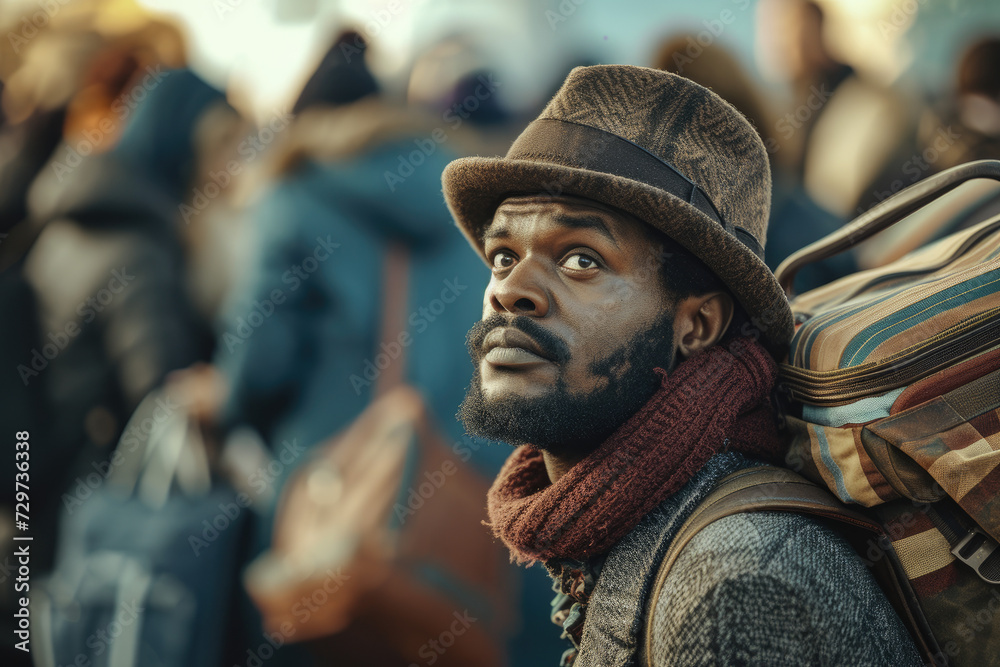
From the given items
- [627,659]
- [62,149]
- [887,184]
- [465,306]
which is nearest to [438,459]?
[465,306]

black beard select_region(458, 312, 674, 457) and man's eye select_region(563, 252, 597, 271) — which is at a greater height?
man's eye select_region(563, 252, 597, 271)

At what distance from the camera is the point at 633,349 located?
159cm

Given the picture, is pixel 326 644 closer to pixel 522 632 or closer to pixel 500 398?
pixel 522 632

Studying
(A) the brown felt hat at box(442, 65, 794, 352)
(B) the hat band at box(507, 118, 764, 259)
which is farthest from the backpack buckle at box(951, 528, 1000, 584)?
(B) the hat band at box(507, 118, 764, 259)

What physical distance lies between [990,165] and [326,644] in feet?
11.5

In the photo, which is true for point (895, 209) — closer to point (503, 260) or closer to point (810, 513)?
point (810, 513)

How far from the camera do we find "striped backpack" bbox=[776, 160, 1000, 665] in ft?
4.06

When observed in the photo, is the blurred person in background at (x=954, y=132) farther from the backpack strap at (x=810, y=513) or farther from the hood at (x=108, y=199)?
the hood at (x=108, y=199)

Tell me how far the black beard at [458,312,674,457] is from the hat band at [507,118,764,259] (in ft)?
0.98

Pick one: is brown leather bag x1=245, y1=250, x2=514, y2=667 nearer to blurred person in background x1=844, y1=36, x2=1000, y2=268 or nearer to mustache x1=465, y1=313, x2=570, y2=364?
mustache x1=465, y1=313, x2=570, y2=364

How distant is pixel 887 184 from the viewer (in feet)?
13.1

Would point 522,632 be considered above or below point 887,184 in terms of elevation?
below

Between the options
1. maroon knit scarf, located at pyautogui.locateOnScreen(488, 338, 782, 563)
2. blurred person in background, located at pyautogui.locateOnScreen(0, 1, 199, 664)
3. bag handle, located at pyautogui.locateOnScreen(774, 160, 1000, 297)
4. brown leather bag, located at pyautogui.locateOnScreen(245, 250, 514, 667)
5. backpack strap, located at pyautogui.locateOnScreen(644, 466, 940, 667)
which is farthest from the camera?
blurred person in background, located at pyautogui.locateOnScreen(0, 1, 199, 664)

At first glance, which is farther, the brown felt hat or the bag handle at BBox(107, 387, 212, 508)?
the bag handle at BBox(107, 387, 212, 508)
